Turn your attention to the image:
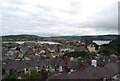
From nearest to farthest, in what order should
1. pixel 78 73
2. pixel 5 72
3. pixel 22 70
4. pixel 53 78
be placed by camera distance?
pixel 53 78
pixel 78 73
pixel 5 72
pixel 22 70

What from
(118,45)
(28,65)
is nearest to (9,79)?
(28,65)

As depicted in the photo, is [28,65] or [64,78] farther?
[28,65]

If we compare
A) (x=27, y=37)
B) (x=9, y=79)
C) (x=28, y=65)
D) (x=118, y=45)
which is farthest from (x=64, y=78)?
(x=27, y=37)

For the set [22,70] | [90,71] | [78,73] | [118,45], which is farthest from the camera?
[118,45]

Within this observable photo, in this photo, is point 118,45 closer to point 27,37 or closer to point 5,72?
point 5,72

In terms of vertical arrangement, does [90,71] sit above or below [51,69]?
above

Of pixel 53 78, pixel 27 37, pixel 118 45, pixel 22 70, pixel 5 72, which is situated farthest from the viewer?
pixel 27 37

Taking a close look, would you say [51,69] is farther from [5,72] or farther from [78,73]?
[78,73]

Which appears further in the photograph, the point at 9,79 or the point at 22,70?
the point at 22,70

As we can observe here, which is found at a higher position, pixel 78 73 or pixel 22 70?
pixel 78 73
